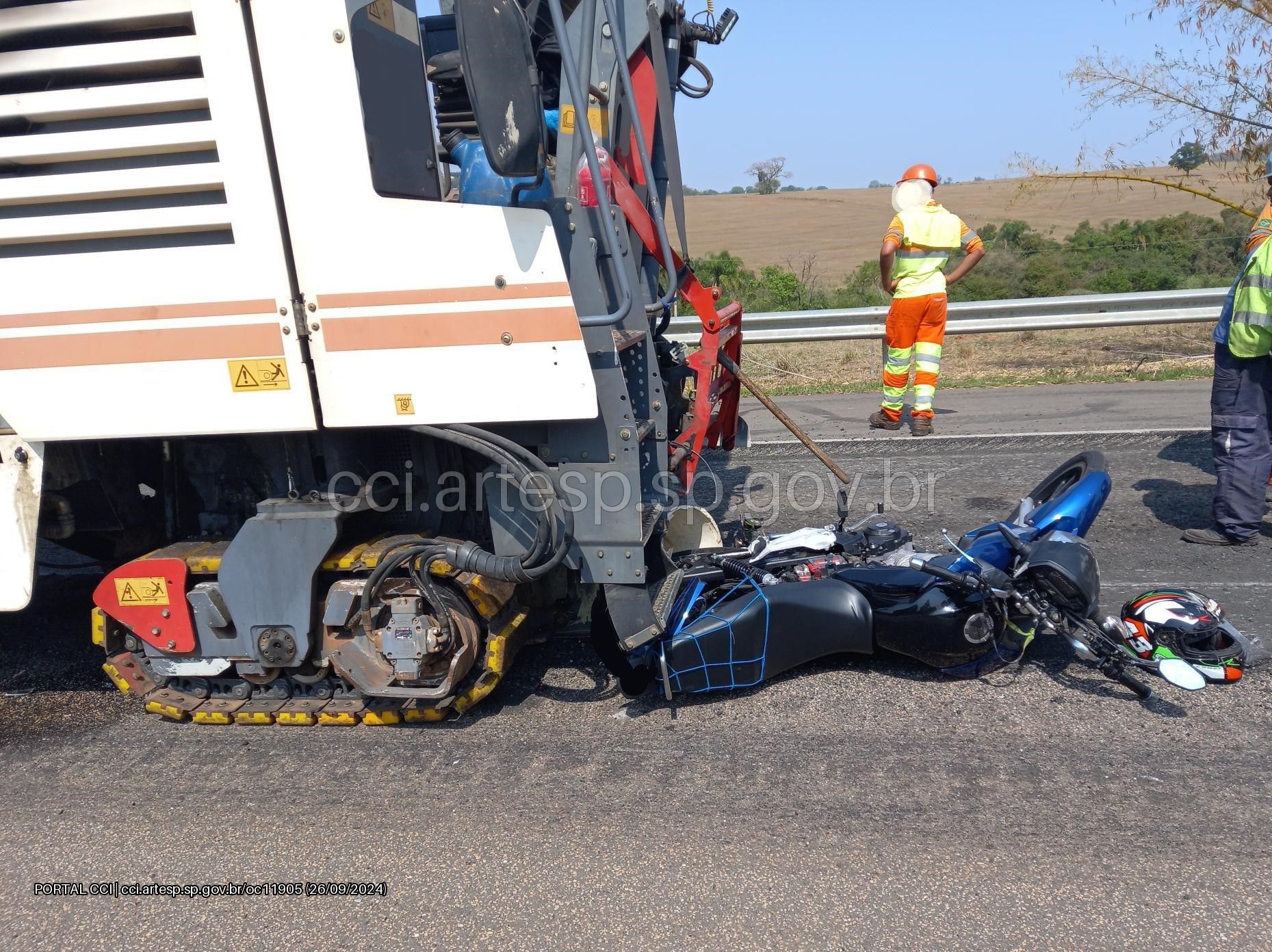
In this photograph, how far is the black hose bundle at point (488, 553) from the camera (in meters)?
3.26

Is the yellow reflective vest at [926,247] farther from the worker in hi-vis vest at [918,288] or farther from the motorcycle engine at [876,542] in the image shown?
the motorcycle engine at [876,542]

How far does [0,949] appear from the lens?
258 centimetres

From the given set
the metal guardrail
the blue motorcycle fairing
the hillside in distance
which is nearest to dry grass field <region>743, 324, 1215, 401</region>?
the metal guardrail

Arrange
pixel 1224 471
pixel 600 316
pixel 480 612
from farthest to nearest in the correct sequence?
pixel 1224 471 → pixel 480 612 → pixel 600 316

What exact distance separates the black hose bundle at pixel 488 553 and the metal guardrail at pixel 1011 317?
7137 millimetres

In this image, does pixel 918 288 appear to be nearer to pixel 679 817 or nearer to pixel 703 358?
pixel 703 358

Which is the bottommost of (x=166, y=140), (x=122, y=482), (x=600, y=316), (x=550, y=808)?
(x=550, y=808)

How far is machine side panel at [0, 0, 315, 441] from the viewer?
2.98 meters

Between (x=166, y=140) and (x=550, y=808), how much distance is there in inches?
100

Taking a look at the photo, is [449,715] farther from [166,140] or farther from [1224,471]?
[1224,471]

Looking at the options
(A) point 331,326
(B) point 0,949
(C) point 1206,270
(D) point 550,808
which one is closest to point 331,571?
(A) point 331,326

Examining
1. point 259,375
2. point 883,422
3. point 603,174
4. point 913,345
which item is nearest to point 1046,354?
point 913,345

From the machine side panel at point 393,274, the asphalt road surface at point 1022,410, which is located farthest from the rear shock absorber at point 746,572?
the asphalt road surface at point 1022,410

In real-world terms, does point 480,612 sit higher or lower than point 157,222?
lower
